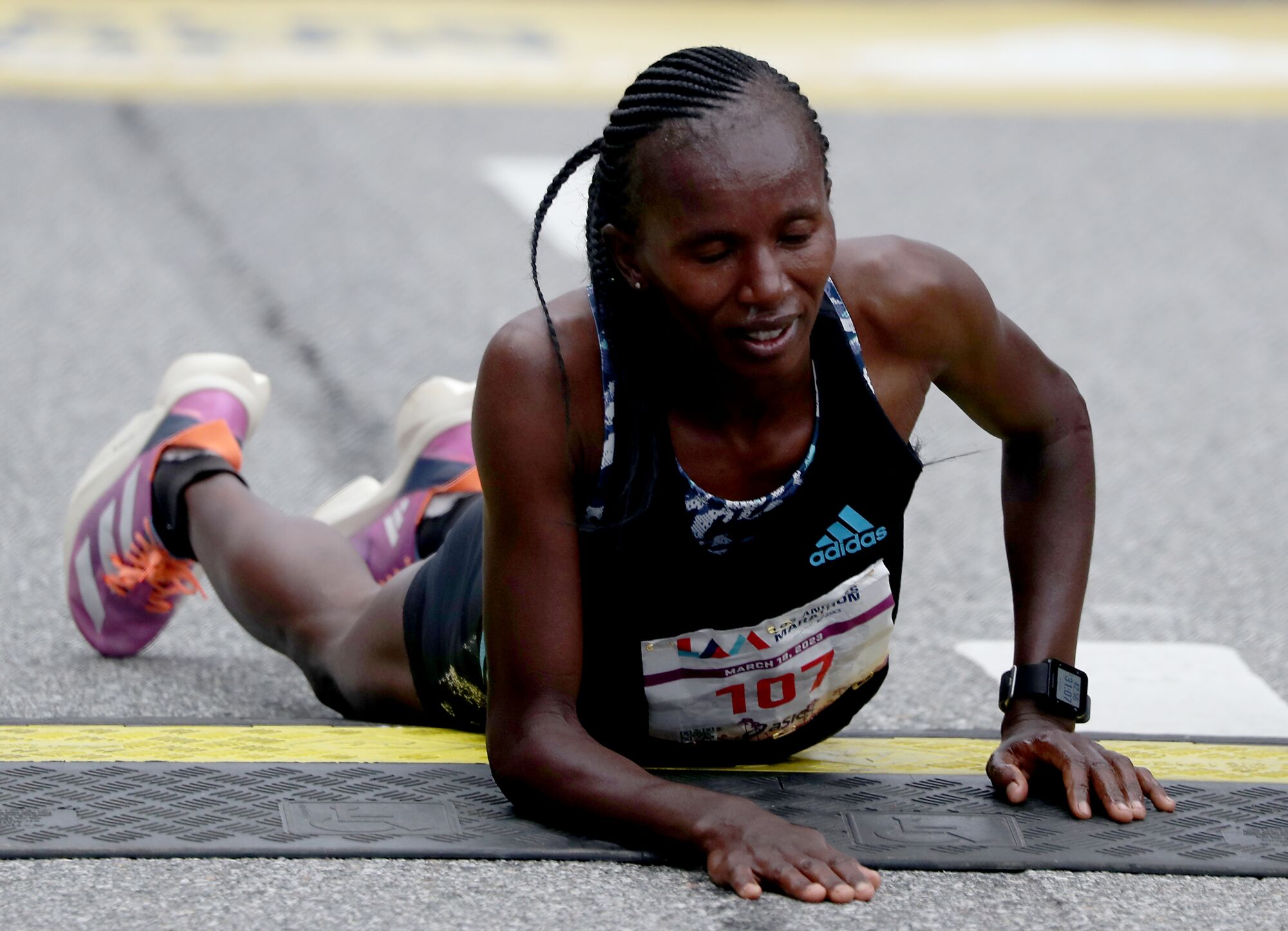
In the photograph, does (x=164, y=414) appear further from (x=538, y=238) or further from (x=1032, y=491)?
(x=1032, y=491)

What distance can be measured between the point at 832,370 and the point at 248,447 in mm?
2857

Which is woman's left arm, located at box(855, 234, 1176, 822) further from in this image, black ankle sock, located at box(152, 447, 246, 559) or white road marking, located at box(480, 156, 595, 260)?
white road marking, located at box(480, 156, 595, 260)

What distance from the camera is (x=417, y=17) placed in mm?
11133

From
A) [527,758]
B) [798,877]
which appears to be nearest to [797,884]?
[798,877]

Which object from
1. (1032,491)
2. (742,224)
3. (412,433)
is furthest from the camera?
(412,433)

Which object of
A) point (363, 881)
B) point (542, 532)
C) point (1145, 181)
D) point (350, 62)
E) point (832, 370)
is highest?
point (350, 62)

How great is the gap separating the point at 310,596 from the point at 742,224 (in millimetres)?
1466

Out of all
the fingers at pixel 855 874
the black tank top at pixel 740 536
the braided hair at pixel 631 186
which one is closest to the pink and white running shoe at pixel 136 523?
the black tank top at pixel 740 536

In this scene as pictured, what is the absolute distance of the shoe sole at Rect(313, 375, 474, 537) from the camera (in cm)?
394

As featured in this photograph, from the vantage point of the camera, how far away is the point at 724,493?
8.71 ft

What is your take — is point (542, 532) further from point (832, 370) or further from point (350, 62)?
point (350, 62)

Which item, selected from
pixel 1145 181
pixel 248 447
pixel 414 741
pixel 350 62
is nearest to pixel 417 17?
pixel 350 62

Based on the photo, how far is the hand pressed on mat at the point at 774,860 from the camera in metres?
2.41

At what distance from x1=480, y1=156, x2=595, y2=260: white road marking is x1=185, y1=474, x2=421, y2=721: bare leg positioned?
10.6 feet
